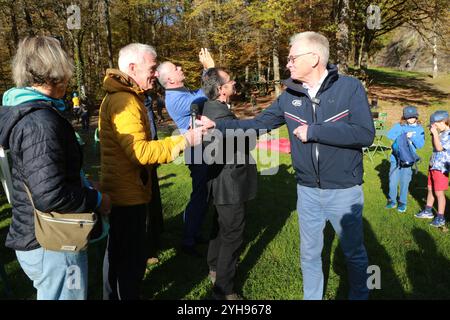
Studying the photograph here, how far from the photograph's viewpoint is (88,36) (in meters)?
31.2

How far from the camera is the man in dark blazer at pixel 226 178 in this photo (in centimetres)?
324

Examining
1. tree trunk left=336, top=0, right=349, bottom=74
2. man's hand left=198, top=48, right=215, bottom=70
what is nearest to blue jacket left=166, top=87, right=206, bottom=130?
man's hand left=198, top=48, right=215, bottom=70

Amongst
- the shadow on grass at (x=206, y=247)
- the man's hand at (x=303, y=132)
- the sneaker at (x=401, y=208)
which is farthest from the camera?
the sneaker at (x=401, y=208)

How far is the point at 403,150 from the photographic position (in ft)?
18.6

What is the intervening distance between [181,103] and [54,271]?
2.39 meters

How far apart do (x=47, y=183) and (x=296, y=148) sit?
196 cm

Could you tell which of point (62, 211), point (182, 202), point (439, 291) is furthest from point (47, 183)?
point (182, 202)

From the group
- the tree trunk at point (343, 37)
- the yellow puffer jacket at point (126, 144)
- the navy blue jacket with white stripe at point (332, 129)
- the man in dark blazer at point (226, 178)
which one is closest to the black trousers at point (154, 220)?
the man in dark blazer at point (226, 178)

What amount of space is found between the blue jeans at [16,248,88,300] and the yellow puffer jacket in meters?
0.68

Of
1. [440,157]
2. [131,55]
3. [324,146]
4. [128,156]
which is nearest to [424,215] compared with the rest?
[440,157]

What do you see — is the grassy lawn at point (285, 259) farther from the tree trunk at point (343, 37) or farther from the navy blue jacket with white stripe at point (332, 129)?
the tree trunk at point (343, 37)

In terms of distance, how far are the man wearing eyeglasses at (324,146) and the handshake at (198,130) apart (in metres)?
0.02

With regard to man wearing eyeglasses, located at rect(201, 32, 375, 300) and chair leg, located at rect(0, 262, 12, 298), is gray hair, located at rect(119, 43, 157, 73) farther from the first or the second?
chair leg, located at rect(0, 262, 12, 298)

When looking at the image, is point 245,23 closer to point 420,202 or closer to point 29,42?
point 420,202
